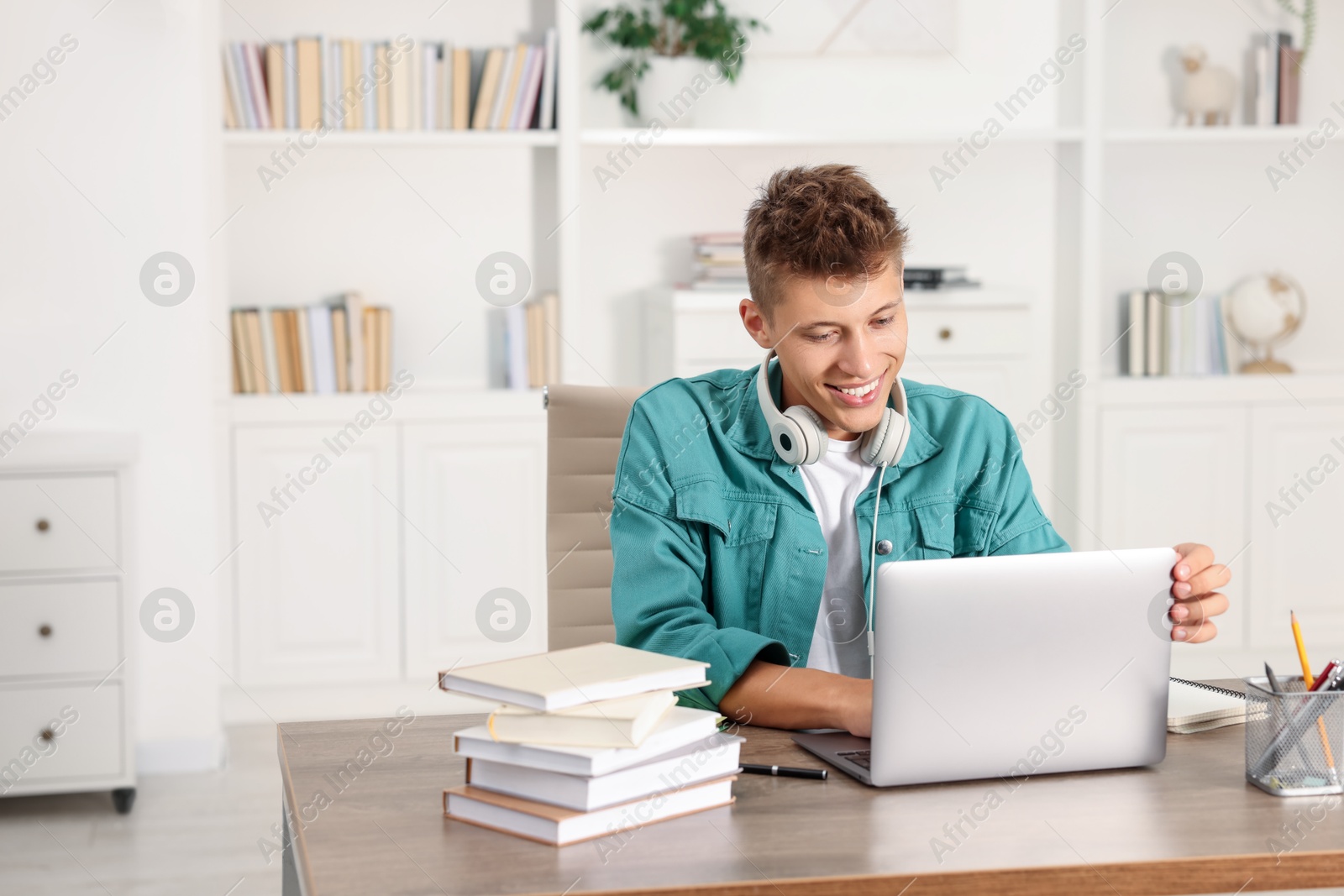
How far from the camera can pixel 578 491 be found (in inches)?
74.0

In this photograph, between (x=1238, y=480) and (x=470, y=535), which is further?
(x=1238, y=480)

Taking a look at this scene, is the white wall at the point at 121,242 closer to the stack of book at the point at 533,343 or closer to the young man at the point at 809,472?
the stack of book at the point at 533,343

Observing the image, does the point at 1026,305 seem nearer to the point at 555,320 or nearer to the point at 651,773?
the point at 555,320

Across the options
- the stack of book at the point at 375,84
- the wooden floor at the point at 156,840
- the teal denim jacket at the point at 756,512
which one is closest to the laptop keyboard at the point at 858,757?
the teal denim jacket at the point at 756,512

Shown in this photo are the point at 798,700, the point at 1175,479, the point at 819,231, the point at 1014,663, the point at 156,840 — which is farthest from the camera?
the point at 1175,479

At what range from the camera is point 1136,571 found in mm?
1146

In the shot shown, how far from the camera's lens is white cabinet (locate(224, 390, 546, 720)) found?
3.52 m

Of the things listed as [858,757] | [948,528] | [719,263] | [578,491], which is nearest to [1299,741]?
[858,757]

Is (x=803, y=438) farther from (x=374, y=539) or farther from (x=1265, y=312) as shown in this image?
(x=1265, y=312)

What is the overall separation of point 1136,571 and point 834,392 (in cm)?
46

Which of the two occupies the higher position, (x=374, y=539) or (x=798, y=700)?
(x=798, y=700)

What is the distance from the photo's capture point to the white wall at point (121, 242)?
3029mm

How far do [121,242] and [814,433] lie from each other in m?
2.15

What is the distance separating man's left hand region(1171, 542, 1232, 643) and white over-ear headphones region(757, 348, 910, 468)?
37 centimetres
